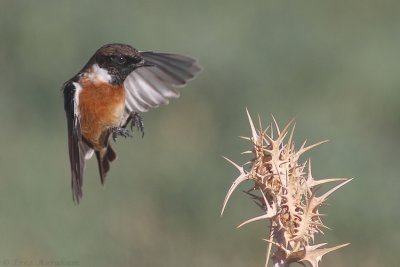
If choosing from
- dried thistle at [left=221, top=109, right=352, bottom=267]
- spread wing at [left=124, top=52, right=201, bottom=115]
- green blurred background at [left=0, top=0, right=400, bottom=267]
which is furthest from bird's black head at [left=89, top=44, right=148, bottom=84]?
dried thistle at [left=221, top=109, right=352, bottom=267]

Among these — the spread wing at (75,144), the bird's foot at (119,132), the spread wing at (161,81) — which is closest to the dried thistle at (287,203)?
the spread wing at (75,144)

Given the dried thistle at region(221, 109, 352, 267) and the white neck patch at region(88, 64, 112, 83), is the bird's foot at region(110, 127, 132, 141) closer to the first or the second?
the white neck patch at region(88, 64, 112, 83)

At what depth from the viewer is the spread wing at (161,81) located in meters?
6.26

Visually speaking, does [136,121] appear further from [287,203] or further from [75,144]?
[287,203]

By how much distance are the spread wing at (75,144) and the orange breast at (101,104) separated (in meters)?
0.05

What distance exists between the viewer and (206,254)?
7.84m

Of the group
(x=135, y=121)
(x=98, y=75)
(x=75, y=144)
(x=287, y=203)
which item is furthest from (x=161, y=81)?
(x=287, y=203)

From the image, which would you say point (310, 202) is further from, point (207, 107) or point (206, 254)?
point (207, 107)

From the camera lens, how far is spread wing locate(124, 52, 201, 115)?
20.5ft

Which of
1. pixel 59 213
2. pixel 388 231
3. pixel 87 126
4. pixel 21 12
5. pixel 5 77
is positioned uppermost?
pixel 21 12

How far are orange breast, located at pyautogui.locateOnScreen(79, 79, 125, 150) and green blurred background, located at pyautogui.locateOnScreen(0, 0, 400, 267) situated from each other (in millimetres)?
1926

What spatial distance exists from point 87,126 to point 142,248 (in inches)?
78.1

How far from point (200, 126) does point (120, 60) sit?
3.87 m

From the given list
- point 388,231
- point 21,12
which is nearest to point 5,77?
point 21,12
